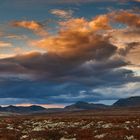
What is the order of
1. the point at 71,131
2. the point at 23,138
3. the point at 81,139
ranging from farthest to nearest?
the point at 71,131 → the point at 23,138 → the point at 81,139

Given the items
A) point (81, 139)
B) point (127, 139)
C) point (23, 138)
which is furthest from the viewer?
point (23, 138)

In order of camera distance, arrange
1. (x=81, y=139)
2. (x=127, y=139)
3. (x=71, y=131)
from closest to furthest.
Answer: (x=127, y=139)
(x=81, y=139)
(x=71, y=131)

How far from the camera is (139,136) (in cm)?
3725

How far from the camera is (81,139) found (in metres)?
38.9

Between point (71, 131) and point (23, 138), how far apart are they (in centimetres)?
718

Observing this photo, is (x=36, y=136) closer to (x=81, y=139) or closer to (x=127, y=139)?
(x=81, y=139)

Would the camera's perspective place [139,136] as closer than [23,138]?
Yes

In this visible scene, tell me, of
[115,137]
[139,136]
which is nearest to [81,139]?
[115,137]

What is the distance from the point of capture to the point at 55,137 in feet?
140

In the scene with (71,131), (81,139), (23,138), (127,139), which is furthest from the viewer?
(71,131)

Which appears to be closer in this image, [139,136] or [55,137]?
[139,136]

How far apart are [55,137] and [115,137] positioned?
27.1 ft

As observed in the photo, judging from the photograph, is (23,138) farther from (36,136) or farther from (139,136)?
(139,136)

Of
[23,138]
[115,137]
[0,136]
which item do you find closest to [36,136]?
[23,138]
